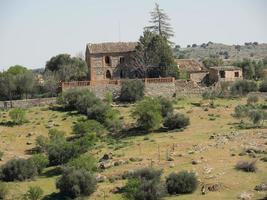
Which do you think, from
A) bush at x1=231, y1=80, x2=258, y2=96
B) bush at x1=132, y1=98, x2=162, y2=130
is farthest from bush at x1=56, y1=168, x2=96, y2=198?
bush at x1=231, y1=80, x2=258, y2=96

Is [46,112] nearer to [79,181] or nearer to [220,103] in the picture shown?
[220,103]

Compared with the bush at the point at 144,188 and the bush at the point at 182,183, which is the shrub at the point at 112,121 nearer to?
the bush at the point at 144,188

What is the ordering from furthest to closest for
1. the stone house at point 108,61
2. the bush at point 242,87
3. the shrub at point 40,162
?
the stone house at point 108,61
the bush at point 242,87
the shrub at point 40,162

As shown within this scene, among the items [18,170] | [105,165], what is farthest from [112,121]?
[18,170]

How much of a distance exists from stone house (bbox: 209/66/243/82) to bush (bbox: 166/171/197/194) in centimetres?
3229

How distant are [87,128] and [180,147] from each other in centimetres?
883

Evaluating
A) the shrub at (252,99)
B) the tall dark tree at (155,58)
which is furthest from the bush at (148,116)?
the tall dark tree at (155,58)

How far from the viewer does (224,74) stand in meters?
65.2

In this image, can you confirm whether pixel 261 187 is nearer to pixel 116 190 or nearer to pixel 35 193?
pixel 116 190

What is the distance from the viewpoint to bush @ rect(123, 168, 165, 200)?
31.3 metres

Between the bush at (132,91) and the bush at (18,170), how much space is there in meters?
19.7

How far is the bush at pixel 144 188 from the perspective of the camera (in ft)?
103

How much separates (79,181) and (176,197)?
555 cm

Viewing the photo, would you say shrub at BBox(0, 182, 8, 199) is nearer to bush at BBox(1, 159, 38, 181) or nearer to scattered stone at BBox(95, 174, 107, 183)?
bush at BBox(1, 159, 38, 181)
